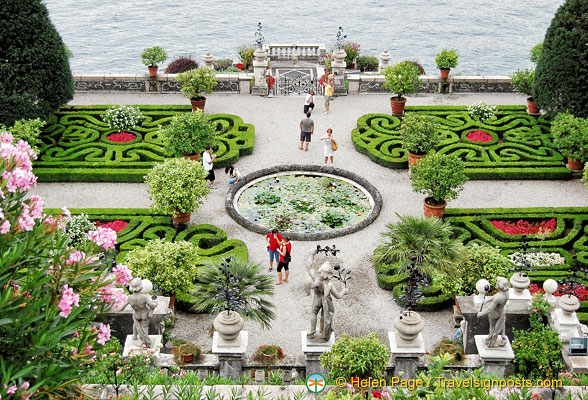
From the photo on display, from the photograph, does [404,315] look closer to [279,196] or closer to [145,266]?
[145,266]

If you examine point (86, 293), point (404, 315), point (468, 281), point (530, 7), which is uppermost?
point (86, 293)

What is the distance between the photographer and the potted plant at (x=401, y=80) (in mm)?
31641

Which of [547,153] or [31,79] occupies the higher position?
[31,79]

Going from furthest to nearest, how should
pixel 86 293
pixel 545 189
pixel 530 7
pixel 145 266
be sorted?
pixel 530 7 < pixel 545 189 < pixel 145 266 < pixel 86 293

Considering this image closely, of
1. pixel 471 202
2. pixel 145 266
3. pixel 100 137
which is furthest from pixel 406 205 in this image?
pixel 100 137

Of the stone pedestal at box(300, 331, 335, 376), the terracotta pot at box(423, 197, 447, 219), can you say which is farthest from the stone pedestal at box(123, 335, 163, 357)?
the terracotta pot at box(423, 197, 447, 219)

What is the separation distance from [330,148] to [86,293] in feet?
57.6

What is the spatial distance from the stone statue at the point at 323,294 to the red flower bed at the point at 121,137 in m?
14.8

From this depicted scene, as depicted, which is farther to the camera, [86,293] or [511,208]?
[511,208]

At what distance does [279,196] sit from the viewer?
26.7 m

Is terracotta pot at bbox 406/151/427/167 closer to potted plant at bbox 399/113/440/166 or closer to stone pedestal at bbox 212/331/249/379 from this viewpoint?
potted plant at bbox 399/113/440/166

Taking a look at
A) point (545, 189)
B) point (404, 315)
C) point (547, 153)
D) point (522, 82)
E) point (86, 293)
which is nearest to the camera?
point (86, 293)

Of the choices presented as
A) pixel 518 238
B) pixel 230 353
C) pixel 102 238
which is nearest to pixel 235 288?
pixel 230 353

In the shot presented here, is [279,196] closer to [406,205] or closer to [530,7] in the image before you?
[406,205]
